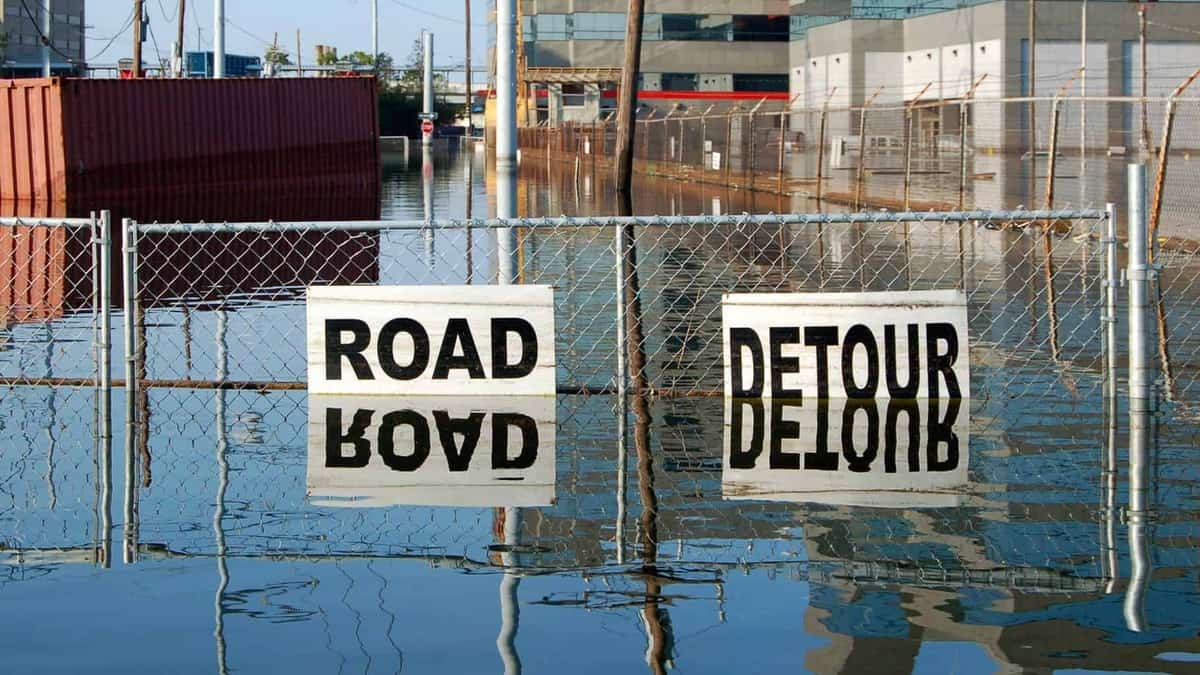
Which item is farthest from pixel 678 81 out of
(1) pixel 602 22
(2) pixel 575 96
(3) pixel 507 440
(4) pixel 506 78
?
(3) pixel 507 440

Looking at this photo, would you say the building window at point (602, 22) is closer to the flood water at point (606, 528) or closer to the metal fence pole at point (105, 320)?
the flood water at point (606, 528)

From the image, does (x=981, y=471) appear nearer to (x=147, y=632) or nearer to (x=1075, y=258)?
(x=147, y=632)

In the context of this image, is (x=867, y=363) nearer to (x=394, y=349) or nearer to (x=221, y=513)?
(x=394, y=349)

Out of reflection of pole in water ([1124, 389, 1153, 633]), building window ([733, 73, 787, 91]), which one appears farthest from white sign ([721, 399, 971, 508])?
building window ([733, 73, 787, 91])

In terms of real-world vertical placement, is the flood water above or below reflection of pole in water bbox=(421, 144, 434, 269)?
below

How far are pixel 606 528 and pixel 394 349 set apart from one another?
2.97m

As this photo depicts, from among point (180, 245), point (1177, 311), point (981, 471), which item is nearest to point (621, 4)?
point (180, 245)

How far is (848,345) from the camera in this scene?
30.1 feet

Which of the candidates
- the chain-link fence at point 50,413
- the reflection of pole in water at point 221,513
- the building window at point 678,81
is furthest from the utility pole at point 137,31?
the building window at point 678,81

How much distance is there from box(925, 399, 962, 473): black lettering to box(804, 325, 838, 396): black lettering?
0.57 m

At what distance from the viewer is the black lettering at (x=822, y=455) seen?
789 centimetres

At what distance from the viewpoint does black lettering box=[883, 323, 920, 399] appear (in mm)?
9125

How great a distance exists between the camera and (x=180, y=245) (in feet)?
69.4

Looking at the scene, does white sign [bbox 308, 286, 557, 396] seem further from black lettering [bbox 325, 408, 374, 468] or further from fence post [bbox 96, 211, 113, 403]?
fence post [bbox 96, 211, 113, 403]
